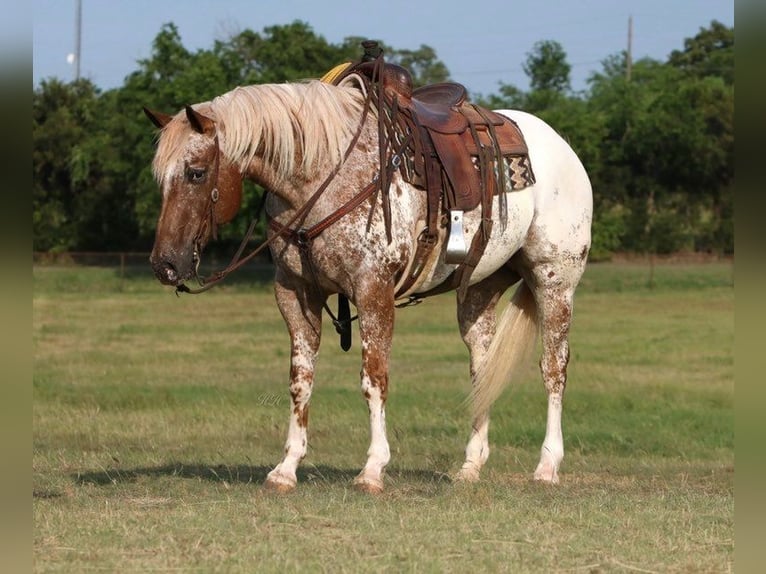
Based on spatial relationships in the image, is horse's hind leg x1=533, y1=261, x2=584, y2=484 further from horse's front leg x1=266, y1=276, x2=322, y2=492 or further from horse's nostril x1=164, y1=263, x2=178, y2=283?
horse's nostril x1=164, y1=263, x2=178, y2=283

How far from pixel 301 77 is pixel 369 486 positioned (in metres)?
38.3

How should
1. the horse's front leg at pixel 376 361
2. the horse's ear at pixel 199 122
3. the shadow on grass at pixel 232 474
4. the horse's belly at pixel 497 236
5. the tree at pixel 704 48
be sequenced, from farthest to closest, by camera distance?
the tree at pixel 704 48, the shadow on grass at pixel 232 474, the horse's belly at pixel 497 236, the horse's front leg at pixel 376 361, the horse's ear at pixel 199 122

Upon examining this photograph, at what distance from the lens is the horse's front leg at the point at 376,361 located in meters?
7.96

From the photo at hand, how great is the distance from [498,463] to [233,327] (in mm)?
16431

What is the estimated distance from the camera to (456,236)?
27.7 ft

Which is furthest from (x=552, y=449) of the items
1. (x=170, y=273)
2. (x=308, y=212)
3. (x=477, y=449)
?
(x=170, y=273)

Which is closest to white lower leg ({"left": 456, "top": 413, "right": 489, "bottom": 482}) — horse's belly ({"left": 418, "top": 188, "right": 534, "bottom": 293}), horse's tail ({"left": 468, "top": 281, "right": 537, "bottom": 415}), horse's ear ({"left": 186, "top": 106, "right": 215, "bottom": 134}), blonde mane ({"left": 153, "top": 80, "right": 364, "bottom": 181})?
horse's tail ({"left": 468, "top": 281, "right": 537, "bottom": 415})

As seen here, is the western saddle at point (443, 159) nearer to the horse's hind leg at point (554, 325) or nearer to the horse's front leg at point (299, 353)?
the horse's front leg at point (299, 353)

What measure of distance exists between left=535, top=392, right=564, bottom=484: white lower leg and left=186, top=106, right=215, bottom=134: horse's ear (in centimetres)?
333

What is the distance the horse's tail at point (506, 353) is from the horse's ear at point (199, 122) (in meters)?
2.84

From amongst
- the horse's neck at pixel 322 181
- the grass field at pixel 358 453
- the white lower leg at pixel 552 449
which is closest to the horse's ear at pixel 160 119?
the horse's neck at pixel 322 181

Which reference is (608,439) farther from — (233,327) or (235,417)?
(233,327)
